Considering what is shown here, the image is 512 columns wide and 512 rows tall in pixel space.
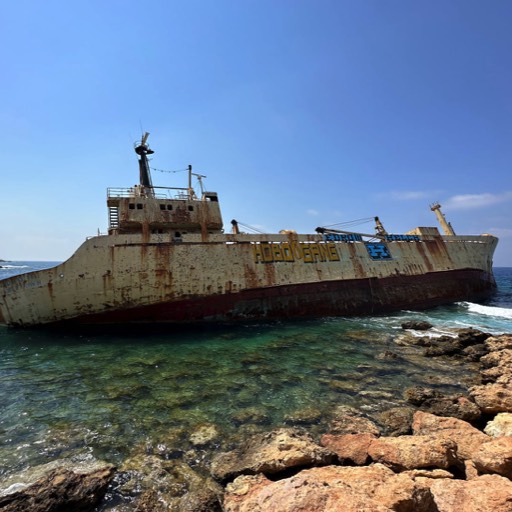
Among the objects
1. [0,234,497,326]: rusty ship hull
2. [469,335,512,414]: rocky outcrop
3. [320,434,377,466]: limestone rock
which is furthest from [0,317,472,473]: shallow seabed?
[0,234,497,326]: rusty ship hull

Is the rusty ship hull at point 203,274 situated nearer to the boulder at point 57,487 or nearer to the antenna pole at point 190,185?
the antenna pole at point 190,185

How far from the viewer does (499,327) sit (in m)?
15.5

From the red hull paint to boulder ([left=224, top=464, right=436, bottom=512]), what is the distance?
11.8 m

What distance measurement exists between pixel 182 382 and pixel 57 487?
4211 mm

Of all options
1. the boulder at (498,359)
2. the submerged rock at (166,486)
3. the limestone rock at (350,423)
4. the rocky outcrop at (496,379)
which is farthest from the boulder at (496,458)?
the boulder at (498,359)

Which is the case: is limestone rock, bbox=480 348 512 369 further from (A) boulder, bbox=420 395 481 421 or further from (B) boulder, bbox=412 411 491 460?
(B) boulder, bbox=412 411 491 460

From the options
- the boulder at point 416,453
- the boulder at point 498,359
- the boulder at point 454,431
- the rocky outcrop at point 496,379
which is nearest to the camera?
the boulder at point 416,453

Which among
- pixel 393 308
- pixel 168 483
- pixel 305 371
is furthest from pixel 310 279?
pixel 168 483

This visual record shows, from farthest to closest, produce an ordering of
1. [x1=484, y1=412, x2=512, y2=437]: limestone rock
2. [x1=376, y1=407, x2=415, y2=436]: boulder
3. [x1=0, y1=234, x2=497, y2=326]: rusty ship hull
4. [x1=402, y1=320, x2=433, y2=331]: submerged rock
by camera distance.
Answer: [x1=402, y1=320, x2=433, y2=331]: submerged rock, [x1=0, y1=234, x2=497, y2=326]: rusty ship hull, [x1=376, y1=407, x2=415, y2=436]: boulder, [x1=484, y1=412, x2=512, y2=437]: limestone rock

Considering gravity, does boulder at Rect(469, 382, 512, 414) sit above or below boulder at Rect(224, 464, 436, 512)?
below

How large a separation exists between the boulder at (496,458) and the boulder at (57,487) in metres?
5.52

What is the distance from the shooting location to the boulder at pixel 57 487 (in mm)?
4030

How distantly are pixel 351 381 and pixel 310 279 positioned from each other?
9.63m

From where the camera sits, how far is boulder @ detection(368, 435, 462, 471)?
A: 4391mm
